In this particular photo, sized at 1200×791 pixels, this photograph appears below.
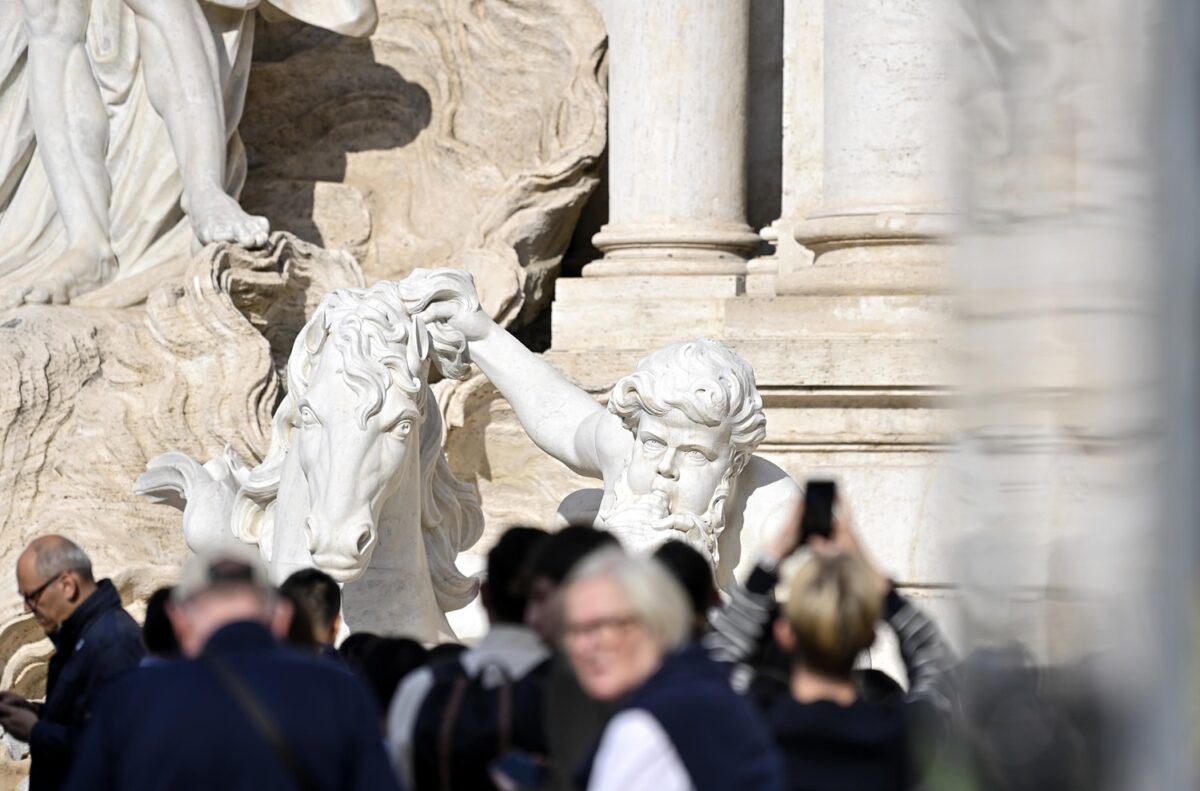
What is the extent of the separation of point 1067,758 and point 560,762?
1.42m

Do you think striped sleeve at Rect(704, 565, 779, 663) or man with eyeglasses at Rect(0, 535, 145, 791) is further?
man with eyeglasses at Rect(0, 535, 145, 791)

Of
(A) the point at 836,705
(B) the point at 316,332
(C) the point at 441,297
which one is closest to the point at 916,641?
(A) the point at 836,705

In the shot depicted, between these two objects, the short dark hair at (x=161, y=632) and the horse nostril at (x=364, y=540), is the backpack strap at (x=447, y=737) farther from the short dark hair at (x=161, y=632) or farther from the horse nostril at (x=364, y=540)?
the horse nostril at (x=364, y=540)

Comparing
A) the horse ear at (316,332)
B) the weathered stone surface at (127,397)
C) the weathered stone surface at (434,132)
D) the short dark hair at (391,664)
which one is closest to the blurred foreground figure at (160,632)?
the short dark hair at (391,664)

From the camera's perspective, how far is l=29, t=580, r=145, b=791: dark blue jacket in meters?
4.48

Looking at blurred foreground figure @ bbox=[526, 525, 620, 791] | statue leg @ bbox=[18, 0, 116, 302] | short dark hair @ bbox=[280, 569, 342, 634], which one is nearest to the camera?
blurred foreground figure @ bbox=[526, 525, 620, 791]

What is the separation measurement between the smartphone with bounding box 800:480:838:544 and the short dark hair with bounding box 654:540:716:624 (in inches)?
10.4

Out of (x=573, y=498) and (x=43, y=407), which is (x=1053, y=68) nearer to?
(x=573, y=498)

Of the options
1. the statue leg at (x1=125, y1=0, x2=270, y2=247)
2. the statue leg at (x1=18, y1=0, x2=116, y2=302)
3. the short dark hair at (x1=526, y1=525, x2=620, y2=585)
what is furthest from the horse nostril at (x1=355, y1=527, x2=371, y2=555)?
the statue leg at (x1=18, y1=0, x2=116, y2=302)

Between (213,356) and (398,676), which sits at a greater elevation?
(213,356)

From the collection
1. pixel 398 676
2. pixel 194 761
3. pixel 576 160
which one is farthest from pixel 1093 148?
pixel 576 160

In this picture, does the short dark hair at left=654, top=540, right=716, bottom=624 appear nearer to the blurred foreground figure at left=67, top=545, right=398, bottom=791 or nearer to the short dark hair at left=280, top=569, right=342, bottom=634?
the short dark hair at left=280, top=569, right=342, bottom=634

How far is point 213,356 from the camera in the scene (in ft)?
30.7

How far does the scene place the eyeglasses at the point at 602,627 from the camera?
3.09m
